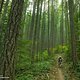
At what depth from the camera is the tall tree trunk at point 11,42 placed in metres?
4.95

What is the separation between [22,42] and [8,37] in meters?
11.0

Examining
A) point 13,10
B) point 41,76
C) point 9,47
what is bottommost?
point 41,76

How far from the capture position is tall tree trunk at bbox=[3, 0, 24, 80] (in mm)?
4949

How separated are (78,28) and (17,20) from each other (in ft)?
46.5

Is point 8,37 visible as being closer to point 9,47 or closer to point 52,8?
point 9,47

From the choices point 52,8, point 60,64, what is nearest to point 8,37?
point 60,64

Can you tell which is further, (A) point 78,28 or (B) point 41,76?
(A) point 78,28

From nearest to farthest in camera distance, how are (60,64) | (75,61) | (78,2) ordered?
(75,61)
(60,64)
(78,2)

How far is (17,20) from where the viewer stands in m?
5.27

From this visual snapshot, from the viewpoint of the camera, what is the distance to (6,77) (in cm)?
470

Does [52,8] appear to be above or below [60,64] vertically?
above

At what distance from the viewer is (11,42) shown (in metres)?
5.05

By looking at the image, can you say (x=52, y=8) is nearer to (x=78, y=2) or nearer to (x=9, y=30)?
(x=78, y=2)

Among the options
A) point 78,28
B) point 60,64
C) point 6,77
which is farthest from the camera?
point 78,28
